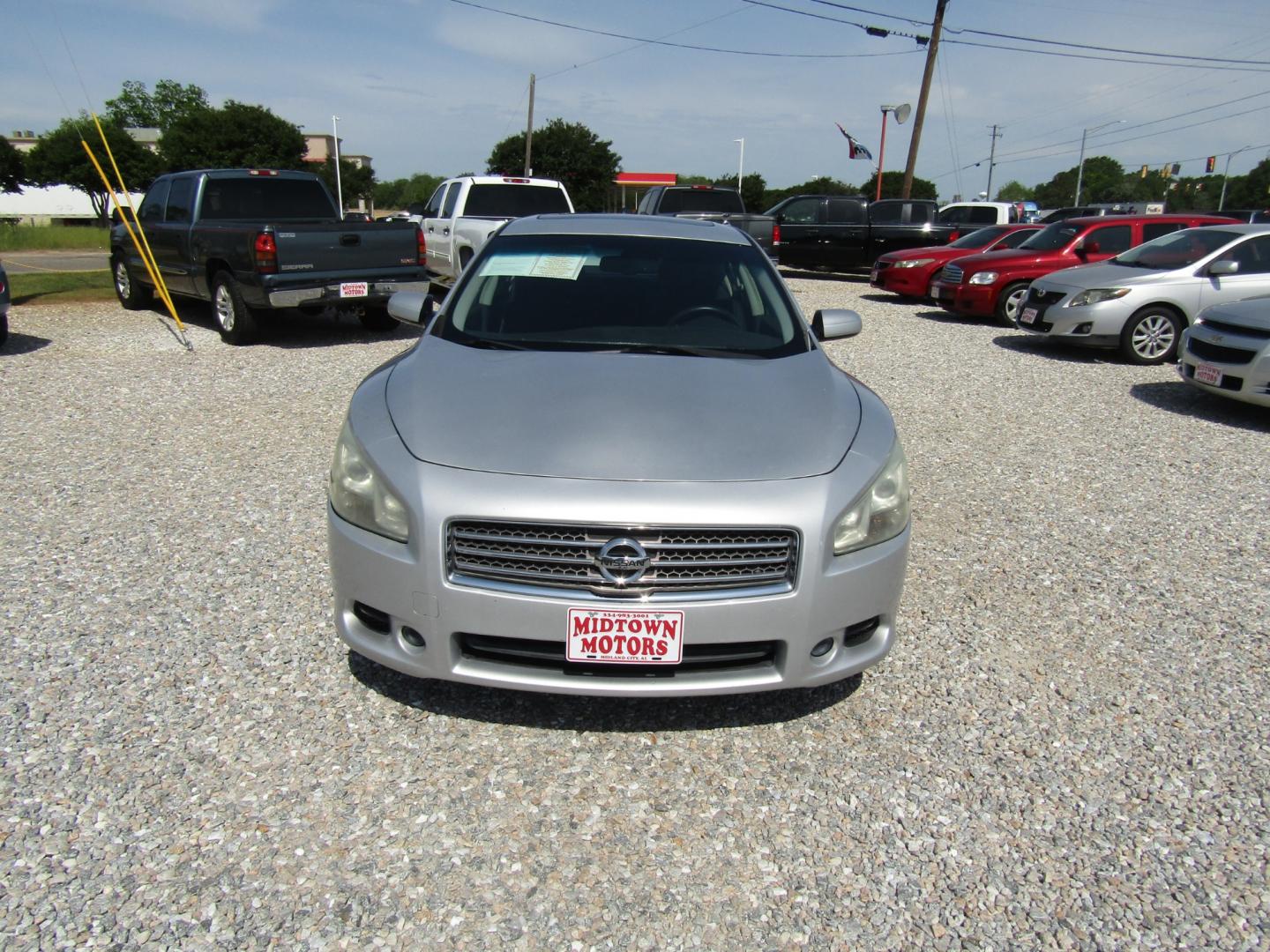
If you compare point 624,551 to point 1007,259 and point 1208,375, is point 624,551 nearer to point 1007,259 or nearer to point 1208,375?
point 1208,375

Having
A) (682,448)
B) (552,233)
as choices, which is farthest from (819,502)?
(552,233)

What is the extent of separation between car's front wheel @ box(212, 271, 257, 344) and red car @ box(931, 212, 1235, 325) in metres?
9.97

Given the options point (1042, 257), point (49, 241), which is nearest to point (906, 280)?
point (1042, 257)

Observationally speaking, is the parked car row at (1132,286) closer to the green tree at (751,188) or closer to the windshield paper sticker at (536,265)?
the windshield paper sticker at (536,265)

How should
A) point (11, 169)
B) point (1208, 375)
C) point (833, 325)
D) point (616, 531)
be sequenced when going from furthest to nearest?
Result: point (11, 169) → point (1208, 375) → point (833, 325) → point (616, 531)

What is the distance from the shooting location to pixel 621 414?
2.96 m

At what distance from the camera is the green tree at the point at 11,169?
219 feet

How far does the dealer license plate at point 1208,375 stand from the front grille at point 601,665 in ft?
23.0

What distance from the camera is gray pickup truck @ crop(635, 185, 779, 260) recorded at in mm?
17672

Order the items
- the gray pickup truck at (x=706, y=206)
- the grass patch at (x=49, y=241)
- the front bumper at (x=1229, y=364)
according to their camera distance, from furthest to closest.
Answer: the grass patch at (x=49, y=241), the gray pickup truck at (x=706, y=206), the front bumper at (x=1229, y=364)

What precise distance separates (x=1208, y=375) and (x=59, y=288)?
1660cm

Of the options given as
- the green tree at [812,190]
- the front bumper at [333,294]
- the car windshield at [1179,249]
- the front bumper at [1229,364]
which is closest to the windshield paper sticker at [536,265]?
the front bumper at [333,294]

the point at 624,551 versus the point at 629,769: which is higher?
the point at 624,551

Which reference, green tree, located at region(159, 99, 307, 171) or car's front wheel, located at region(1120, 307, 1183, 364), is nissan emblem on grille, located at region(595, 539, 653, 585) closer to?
car's front wheel, located at region(1120, 307, 1183, 364)
